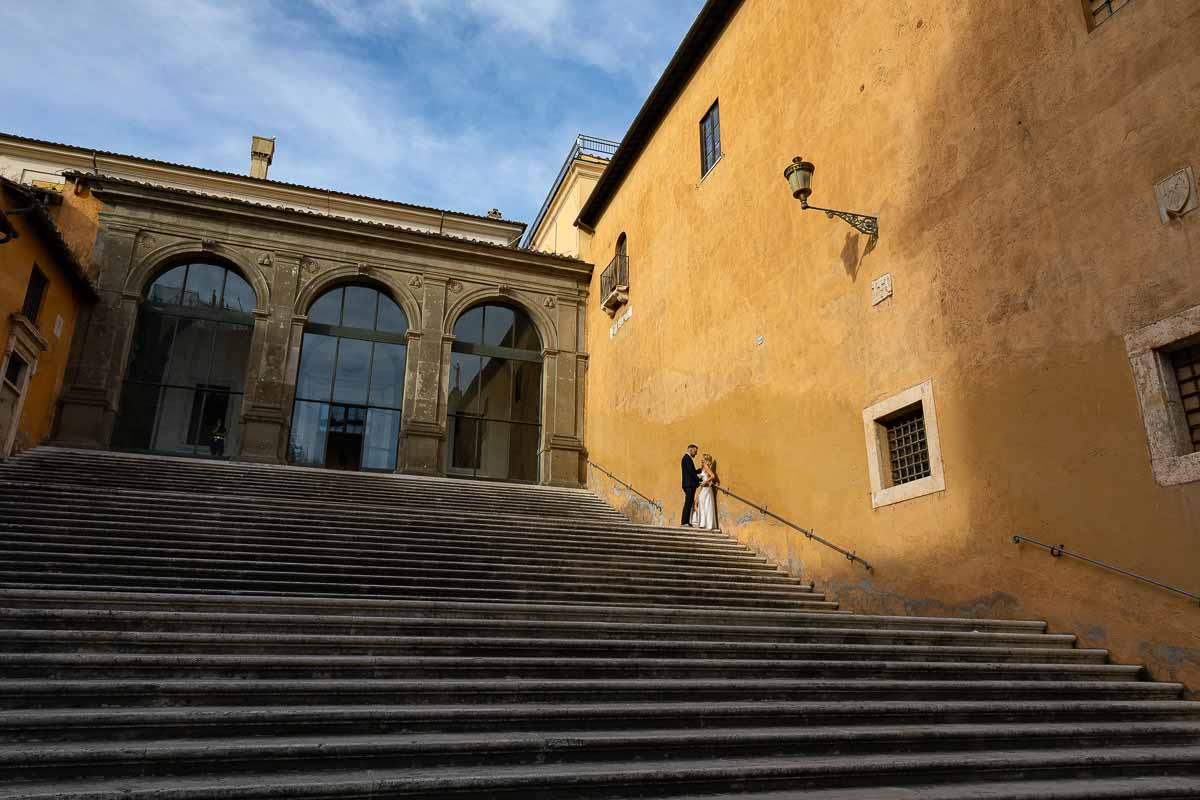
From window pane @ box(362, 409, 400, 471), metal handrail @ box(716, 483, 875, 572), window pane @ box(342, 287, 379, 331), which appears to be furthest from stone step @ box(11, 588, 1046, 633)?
window pane @ box(342, 287, 379, 331)

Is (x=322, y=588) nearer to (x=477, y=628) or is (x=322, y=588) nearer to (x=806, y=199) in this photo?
(x=477, y=628)

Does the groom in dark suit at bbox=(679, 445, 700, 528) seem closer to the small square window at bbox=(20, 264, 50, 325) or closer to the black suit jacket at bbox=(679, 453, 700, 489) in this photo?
the black suit jacket at bbox=(679, 453, 700, 489)

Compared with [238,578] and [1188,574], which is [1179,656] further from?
[238,578]

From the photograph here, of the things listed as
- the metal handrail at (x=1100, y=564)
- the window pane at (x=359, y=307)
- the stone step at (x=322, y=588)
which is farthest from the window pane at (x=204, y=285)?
the metal handrail at (x=1100, y=564)

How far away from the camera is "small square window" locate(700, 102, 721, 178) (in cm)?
1262

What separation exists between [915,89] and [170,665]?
8.25m

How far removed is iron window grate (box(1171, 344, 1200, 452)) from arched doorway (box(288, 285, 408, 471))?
13.3 meters

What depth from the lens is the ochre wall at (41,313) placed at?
10.4 m

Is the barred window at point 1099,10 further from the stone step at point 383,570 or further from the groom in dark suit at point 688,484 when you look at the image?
the groom in dark suit at point 688,484

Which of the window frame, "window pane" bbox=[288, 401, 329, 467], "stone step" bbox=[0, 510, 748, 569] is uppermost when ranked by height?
the window frame

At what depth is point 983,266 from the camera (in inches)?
273

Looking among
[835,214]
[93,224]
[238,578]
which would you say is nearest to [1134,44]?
[835,214]

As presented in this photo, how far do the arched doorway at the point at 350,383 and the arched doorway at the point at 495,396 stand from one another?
124 cm

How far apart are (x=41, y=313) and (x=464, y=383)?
7.47 metres
